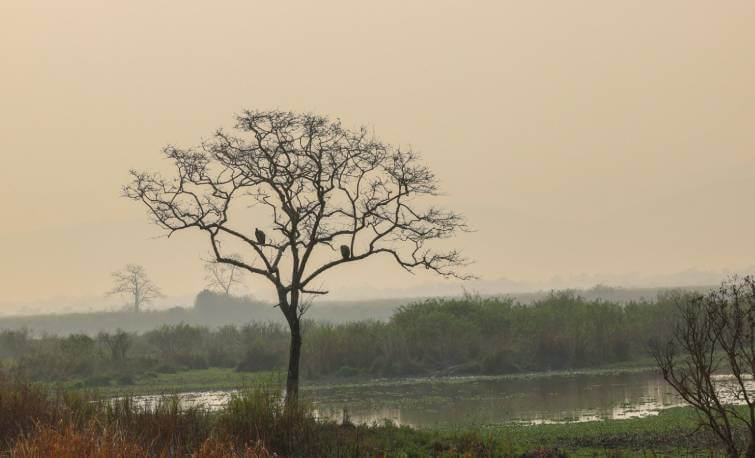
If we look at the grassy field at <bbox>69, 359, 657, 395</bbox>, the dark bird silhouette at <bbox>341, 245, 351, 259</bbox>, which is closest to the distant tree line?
the grassy field at <bbox>69, 359, 657, 395</bbox>

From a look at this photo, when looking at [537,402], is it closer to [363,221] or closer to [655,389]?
[655,389]

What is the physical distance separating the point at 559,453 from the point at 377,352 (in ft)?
107

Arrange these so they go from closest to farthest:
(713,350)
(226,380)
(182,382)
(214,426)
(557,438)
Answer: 1. (713,350)
2. (214,426)
3. (557,438)
4. (226,380)
5. (182,382)

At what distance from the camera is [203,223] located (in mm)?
32750

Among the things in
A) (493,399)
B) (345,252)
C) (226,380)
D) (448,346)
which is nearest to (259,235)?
(345,252)

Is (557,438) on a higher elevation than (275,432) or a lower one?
lower

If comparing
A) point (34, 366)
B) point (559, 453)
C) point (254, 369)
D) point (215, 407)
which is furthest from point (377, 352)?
point (559, 453)

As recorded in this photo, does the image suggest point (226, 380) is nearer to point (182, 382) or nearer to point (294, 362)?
point (182, 382)

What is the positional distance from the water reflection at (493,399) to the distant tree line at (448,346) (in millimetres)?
3674

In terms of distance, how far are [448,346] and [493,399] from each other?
1536 centimetres

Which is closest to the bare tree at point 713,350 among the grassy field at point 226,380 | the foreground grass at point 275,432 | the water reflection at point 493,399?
the foreground grass at point 275,432

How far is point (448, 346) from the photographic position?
5181cm

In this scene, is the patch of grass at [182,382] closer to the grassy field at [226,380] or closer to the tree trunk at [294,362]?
the grassy field at [226,380]

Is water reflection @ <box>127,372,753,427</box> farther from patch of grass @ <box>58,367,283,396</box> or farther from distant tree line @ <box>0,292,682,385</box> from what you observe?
distant tree line @ <box>0,292,682,385</box>
